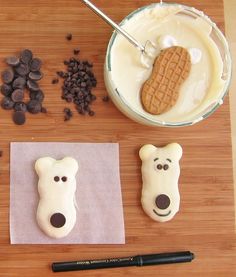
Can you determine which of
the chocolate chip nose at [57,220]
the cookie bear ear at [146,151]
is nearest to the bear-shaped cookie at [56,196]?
the chocolate chip nose at [57,220]

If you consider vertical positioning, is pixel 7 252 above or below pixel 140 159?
below

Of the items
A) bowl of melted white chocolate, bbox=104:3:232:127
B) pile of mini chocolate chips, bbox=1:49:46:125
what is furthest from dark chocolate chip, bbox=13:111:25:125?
bowl of melted white chocolate, bbox=104:3:232:127

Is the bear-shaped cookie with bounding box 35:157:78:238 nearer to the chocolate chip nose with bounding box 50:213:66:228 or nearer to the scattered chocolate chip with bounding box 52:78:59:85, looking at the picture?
the chocolate chip nose with bounding box 50:213:66:228

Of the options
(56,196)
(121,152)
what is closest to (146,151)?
(121,152)

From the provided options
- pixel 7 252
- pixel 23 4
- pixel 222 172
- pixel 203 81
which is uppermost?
pixel 23 4

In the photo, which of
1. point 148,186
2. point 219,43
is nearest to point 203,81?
point 219,43

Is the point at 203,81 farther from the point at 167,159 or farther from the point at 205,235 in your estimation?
the point at 205,235
